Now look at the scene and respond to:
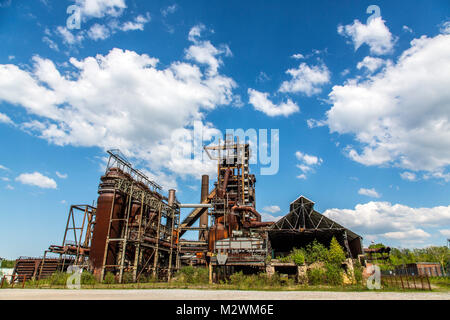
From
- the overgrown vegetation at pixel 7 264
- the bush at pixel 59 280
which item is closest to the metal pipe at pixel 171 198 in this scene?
the bush at pixel 59 280

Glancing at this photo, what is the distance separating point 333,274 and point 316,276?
1.41 m

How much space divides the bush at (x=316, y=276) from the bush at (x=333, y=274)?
389 mm

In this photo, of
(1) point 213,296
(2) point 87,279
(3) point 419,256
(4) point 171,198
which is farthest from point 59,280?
(3) point 419,256

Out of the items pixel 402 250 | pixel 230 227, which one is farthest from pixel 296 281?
pixel 402 250

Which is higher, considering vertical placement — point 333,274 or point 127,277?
point 333,274

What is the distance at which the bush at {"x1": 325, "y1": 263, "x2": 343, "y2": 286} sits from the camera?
73.8 ft

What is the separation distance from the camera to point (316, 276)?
23516 mm

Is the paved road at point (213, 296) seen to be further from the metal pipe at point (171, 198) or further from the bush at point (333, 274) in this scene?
the metal pipe at point (171, 198)

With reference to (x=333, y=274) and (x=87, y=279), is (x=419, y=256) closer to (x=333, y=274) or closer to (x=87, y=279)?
(x=333, y=274)

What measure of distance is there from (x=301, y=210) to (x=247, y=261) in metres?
7.65

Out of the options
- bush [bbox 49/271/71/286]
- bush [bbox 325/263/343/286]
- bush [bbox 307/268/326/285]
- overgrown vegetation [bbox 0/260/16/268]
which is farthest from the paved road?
overgrown vegetation [bbox 0/260/16/268]

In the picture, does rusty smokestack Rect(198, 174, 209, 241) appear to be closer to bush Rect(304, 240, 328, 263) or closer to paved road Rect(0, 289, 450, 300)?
bush Rect(304, 240, 328, 263)

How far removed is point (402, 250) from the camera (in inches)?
3024

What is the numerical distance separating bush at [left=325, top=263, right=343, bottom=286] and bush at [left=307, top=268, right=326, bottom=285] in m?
0.39
